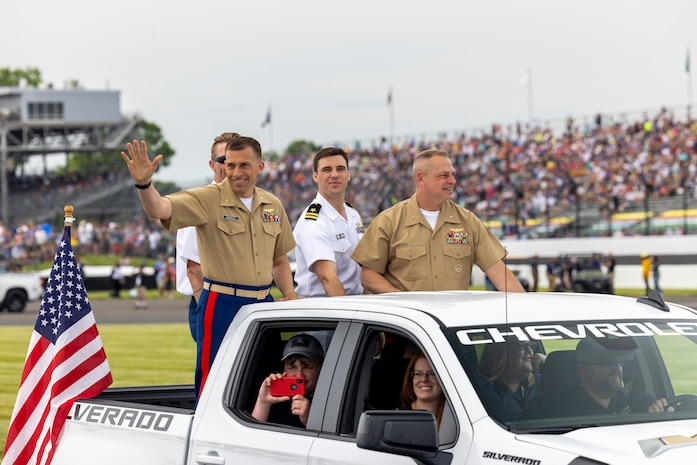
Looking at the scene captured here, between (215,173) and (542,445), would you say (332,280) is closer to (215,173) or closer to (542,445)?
(215,173)

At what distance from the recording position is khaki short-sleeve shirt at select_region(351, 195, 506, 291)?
7.10 m

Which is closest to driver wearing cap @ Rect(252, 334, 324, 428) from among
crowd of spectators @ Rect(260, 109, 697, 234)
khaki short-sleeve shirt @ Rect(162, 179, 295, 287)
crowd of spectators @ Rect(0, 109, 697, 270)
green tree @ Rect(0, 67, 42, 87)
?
khaki short-sleeve shirt @ Rect(162, 179, 295, 287)

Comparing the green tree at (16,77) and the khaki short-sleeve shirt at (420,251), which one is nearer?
Result: the khaki short-sleeve shirt at (420,251)

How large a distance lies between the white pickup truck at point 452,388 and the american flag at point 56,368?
77 centimetres

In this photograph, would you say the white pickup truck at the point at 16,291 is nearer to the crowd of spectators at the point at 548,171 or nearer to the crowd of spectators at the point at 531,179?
the crowd of spectators at the point at 531,179

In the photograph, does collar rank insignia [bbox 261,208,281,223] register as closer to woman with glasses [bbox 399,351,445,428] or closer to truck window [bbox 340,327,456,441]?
truck window [bbox 340,327,456,441]

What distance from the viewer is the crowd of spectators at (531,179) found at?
47219 millimetres

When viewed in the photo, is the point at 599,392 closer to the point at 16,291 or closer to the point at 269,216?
the point at 269,216

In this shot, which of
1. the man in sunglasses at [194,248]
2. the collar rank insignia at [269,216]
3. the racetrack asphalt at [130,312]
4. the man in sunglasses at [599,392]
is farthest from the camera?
the racetrack asphalt at [130,312]

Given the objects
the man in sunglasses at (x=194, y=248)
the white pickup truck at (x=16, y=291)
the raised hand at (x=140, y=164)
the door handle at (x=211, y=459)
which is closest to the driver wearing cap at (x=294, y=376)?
the door handle at (x=211, y=459)

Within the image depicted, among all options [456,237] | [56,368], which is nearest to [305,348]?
[56,368]

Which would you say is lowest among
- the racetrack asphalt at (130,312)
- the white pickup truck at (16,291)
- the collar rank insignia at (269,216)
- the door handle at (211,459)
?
the racetrack asphalt at (130,312)

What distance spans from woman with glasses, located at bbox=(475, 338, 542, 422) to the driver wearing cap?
945 mm

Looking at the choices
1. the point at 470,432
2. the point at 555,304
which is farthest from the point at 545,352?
the point at 470,432
